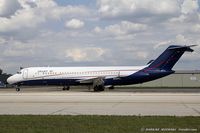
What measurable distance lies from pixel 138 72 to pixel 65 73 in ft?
31.8

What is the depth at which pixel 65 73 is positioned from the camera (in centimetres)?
5603

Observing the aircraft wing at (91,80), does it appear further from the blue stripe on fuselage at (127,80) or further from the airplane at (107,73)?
the blue stripe on fuselage at (127,80)

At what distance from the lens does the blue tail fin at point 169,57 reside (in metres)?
54.8

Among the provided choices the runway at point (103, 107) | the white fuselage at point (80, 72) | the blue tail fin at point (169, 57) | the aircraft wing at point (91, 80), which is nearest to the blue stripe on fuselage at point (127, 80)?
the white fuselage at point (80, 72)

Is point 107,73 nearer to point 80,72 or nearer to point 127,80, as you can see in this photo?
point 127,80
